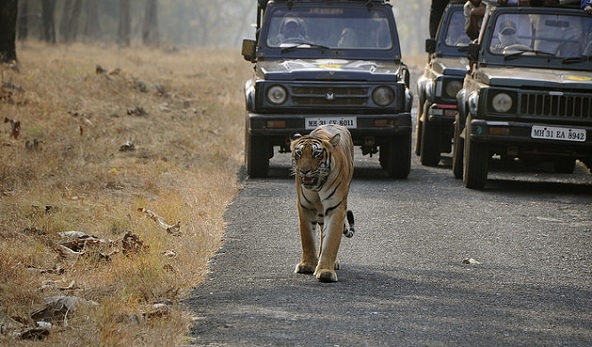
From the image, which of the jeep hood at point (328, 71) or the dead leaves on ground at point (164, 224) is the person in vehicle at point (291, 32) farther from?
the dead leaves on ground at point (164, 224)

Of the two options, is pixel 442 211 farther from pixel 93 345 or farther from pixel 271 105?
pixel 93 345

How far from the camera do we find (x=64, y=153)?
48.1ft

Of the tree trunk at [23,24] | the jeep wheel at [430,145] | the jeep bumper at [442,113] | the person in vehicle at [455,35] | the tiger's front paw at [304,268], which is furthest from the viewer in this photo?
the tree trunk at [23,24]

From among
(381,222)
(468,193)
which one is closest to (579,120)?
(468,193)

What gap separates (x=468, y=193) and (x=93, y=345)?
7.34 metres

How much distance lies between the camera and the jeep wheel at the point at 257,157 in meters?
13.6

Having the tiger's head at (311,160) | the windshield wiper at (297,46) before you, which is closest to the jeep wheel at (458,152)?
the windshield wiper at (297,46)

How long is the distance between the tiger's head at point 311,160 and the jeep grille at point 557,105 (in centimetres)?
507

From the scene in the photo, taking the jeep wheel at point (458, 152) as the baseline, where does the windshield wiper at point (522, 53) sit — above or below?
above

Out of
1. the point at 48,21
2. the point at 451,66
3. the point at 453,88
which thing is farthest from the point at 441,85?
the point at 48,21

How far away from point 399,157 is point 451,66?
231 cm

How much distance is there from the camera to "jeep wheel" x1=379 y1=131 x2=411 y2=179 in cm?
1374

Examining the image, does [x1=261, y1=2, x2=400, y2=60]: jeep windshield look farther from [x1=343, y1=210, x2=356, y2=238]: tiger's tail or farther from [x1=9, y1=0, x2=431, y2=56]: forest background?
[x1=9, y1=0, x2=431, y2=56]: forest background

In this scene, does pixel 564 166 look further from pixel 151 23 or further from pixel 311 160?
pixel 151 23
